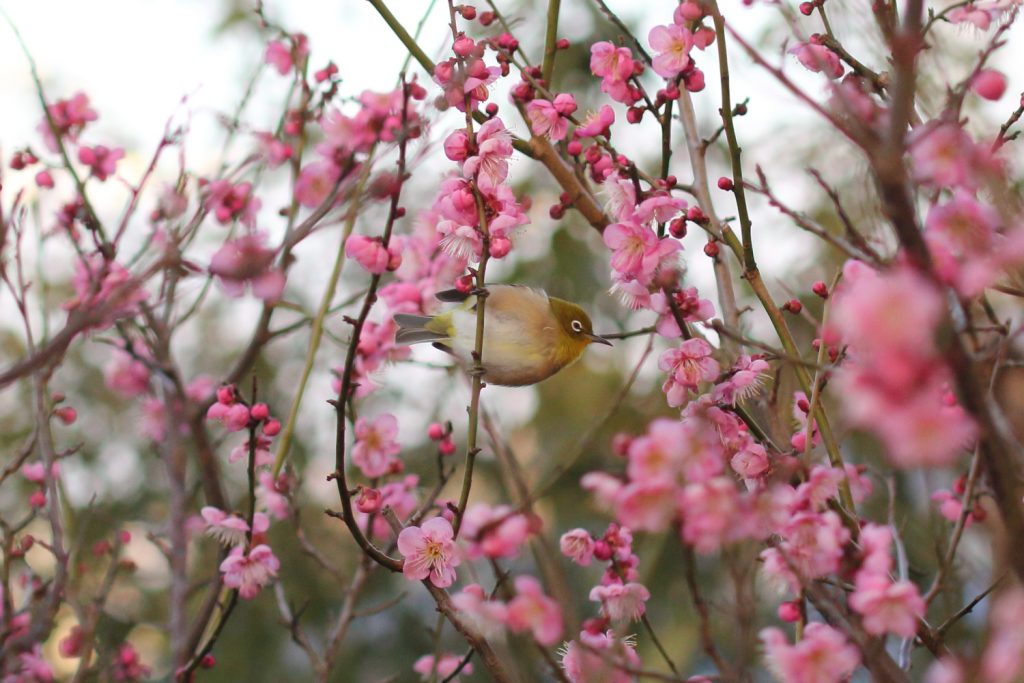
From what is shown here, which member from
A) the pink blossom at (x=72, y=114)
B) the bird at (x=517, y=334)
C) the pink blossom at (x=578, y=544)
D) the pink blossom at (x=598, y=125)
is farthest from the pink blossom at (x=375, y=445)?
the pink blossom at (x=72, y=114)

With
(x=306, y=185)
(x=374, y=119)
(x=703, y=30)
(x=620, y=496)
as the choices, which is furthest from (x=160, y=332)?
(x=620, y=496)

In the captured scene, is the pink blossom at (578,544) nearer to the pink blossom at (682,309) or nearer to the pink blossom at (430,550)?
the pink blossom at (430,550)

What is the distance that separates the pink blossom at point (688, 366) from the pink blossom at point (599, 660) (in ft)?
1.99

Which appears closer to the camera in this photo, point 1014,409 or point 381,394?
point 1014,409

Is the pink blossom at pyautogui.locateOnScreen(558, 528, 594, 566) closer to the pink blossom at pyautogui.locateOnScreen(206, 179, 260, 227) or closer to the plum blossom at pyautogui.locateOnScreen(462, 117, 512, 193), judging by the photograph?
the plum blossom at pyautogui.locateOnScreen(462, 117, 512, 193)

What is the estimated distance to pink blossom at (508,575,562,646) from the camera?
4.76 ft

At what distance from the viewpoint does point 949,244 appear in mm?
1447

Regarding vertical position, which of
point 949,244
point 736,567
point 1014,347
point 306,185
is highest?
point 306,185

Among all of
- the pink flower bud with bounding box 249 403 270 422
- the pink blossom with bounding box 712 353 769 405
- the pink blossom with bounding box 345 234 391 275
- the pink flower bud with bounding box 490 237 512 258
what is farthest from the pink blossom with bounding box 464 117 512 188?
the pink flower bud with bounding box 249 403 270 422

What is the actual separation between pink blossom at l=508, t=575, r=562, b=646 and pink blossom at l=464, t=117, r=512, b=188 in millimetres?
1116

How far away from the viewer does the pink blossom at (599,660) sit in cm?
140

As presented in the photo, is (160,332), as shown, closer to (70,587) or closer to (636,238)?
(70,587)

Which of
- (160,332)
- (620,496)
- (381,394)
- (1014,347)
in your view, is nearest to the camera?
(620,496)

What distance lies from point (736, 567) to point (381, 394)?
17.3ft
